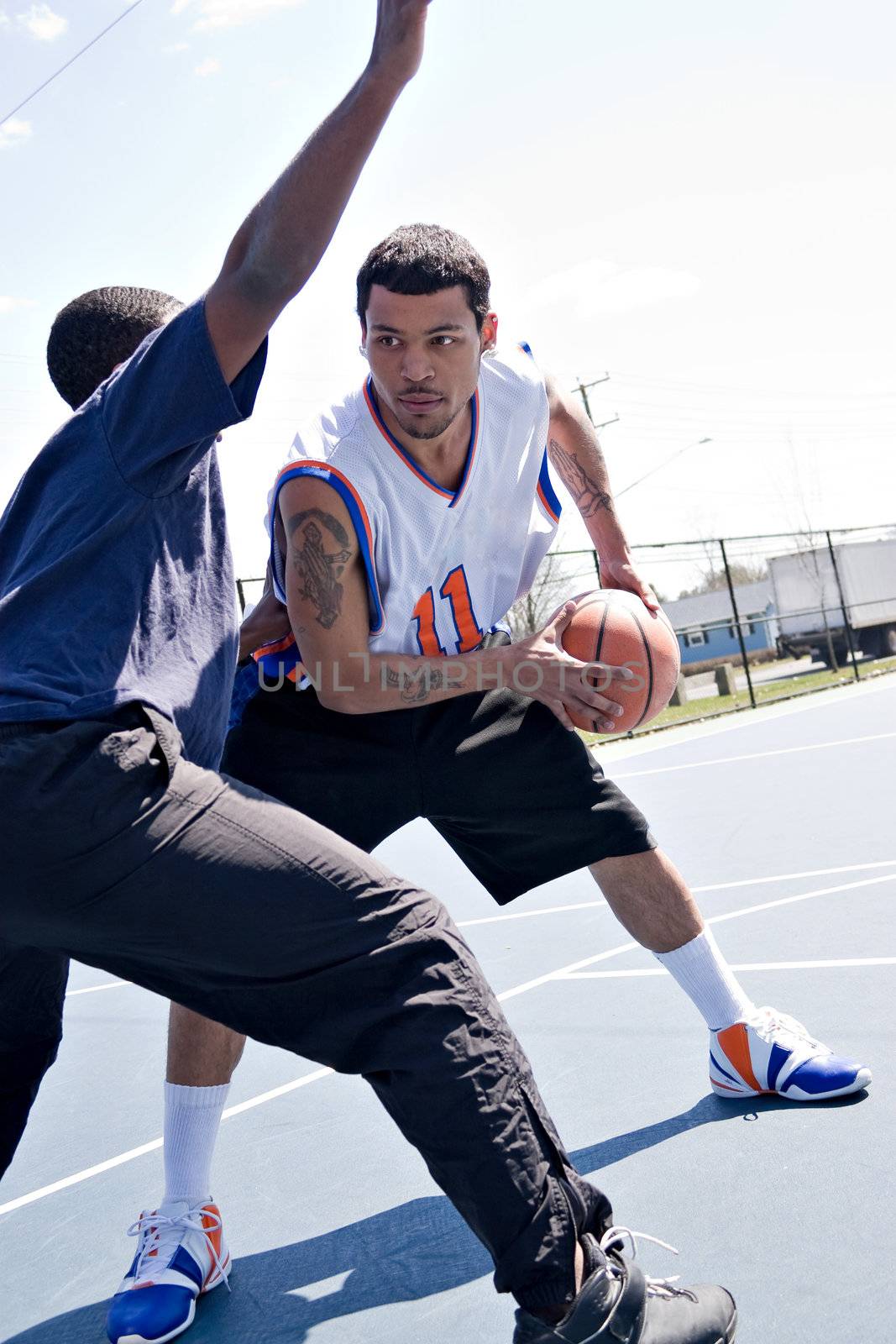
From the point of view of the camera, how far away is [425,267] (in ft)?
8.80

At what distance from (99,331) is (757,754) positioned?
28.7ft

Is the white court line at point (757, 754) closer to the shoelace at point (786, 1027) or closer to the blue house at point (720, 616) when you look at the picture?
the shoelace at point (786, 1027)

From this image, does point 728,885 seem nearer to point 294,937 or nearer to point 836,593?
point 294,937

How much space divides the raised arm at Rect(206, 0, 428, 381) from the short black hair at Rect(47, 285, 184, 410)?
365 millimetres

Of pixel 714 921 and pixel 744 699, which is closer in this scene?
pixel 714 921

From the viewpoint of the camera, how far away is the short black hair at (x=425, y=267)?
2.69 metres

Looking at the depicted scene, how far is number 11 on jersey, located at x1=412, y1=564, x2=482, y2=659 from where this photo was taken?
2.90 m

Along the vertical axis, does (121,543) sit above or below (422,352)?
below

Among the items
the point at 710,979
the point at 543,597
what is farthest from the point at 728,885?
the point at 543,597

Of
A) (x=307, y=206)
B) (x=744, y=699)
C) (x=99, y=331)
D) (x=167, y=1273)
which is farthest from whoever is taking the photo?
(x=744, y=699)

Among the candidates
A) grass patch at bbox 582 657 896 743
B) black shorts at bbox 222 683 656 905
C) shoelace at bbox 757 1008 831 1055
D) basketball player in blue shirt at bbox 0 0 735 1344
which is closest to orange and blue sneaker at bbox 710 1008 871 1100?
shoelace at bbox 757 1008 831 1055

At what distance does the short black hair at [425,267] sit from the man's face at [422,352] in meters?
0.02

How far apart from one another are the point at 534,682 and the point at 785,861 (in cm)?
300

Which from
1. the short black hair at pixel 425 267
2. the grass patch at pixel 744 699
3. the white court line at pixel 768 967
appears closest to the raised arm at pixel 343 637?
the short black hair at pixel 425 267
